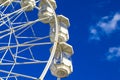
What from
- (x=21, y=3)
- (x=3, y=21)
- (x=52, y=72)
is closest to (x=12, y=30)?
(x=3, y=21)

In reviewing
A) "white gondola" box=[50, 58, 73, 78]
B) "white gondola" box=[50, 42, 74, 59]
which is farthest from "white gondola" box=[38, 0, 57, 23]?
"white gondola" box=[50, 58, 73, 78]

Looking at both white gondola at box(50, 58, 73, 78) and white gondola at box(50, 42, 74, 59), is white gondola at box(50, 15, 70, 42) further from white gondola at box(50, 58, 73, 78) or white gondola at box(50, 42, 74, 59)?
white gondola at box(50, 58, 73, 78)

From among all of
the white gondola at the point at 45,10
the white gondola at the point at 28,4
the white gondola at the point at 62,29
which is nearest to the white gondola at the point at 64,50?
the white gondola at the point at 62,29

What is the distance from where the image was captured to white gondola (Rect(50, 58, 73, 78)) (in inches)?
→ 653

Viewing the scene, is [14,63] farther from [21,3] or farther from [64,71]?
[21,3]

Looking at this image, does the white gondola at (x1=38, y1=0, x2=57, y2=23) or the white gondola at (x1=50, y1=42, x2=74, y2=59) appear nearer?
the white gondola at (x1=50, y1=42, x2=74, y2=59)

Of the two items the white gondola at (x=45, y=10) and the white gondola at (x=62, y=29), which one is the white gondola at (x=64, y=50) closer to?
the white gondola at (x=62, y=29)

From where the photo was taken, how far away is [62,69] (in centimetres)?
1672

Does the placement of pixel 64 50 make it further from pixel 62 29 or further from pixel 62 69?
pixel 62 29

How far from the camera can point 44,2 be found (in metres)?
20.2

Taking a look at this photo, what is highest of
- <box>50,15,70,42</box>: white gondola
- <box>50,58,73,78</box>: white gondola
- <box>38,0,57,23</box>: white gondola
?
<box>38,0,57,23</box>: white gondola

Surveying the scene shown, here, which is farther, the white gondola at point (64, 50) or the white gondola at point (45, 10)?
the white gondola at point (45, 10)

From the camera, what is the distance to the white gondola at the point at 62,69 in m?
16.6

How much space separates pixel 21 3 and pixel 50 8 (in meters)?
1.33
